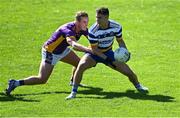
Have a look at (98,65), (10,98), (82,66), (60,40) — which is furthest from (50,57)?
(98,65)

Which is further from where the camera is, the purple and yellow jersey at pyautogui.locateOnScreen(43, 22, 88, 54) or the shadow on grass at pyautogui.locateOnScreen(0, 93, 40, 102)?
the purple and yellow jersey at pyautogui.locateOnScreen(43, 22, 88, 54)

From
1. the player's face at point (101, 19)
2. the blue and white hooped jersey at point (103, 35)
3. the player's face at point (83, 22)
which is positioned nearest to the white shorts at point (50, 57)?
the player's face at point (83, 22)

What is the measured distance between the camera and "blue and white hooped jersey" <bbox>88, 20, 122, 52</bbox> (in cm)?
1354

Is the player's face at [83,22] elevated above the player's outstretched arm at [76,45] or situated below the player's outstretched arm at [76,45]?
above

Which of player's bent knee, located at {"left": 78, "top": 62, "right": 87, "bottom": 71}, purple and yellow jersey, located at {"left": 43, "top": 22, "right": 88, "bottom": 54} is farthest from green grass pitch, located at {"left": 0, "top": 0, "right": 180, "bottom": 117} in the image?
purple and yellow jersey, located at {"left": 43, "top": 22, "right": 88, "bottom": 54}

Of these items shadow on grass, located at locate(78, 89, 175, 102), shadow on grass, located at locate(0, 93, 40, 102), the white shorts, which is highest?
the white shorts

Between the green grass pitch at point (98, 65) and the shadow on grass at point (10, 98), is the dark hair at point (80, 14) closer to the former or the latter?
the green grass pitch at point (98, 65)

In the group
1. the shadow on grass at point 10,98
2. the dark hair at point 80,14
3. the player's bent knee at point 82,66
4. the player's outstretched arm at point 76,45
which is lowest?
the shadow on grass at point 10,98

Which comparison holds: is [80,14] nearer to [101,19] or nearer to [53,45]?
[101,19]

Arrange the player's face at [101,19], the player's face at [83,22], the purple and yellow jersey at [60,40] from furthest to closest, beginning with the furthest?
the purple and yellow jersey at [60,40]
the player's face at [83,22]
the player's face at [101,19]

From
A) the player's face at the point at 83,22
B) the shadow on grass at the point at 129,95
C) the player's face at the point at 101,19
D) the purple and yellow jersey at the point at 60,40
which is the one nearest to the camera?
the player's face at the point at 101,19

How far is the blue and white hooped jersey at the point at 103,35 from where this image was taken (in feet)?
44.4

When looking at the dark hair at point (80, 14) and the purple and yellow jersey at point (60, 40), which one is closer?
the dark hair at point (80, 14)

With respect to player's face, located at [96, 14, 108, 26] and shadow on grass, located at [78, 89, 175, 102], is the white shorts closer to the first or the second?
shadow on grass, located at [78, 89, 175, 102]
